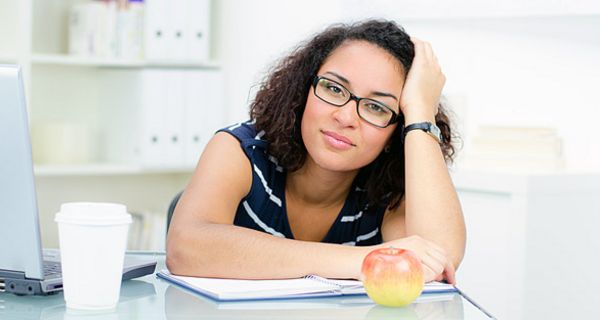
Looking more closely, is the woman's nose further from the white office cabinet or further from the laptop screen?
the white office cabinet

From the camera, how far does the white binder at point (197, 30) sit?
354 centimetres

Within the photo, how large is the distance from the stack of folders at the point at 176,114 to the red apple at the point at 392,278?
2.27 m

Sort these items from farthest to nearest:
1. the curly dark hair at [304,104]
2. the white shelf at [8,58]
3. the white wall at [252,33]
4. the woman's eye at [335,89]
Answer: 1. the white wall at [252,33]
2. the white shelf at [8,58]
3. the curly dark hair at [304,104]
4. the woman's eye at [335,89]

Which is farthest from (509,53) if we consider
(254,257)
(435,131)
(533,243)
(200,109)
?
(254,257)

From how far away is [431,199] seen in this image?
1814 millimetres

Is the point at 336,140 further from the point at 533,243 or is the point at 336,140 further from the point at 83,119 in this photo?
the point at 83,119

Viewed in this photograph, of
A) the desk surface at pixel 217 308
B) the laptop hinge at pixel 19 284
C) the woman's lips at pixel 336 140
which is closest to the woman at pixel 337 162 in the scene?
the woman's lips at pixel 336 140

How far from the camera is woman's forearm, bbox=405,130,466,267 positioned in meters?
1.78

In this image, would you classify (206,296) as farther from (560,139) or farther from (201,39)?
(201,39)

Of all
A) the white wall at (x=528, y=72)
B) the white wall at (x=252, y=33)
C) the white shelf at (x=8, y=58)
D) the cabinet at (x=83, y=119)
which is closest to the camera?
the white wall at (x=528, y=72)

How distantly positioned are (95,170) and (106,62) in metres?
0.40

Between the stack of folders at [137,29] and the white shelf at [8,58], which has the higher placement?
the stack of folders at [137,29]

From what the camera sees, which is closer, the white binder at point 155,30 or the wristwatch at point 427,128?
the wristwatch at point 427,128

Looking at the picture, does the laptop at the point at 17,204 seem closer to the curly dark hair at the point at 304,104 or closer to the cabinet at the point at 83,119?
the curly dark hair at the point at 304,104
